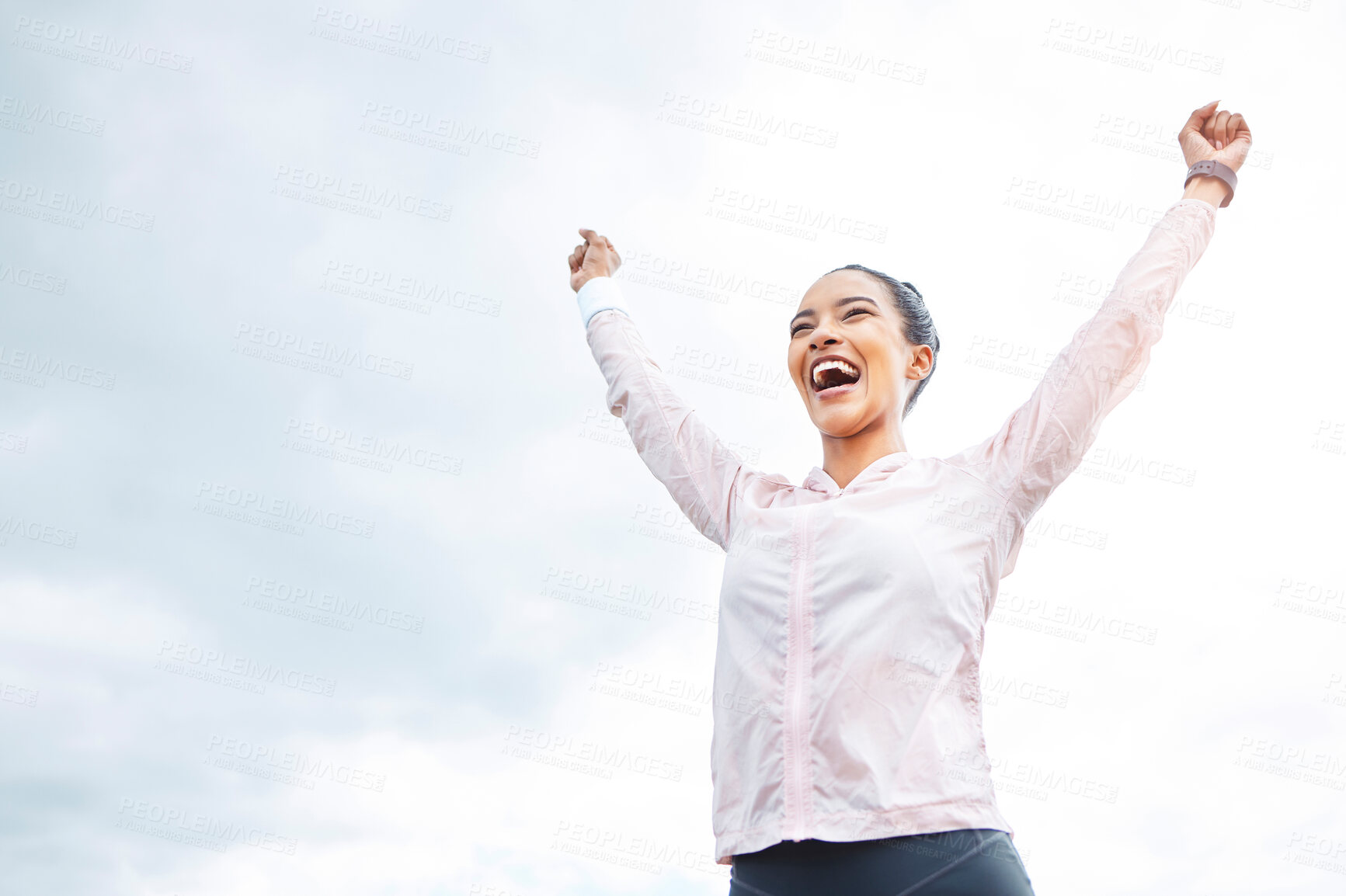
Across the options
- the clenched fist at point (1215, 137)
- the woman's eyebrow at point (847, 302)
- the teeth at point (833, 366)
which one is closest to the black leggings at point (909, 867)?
the teeth at point (833, 366)

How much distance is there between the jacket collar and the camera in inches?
103

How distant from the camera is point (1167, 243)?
2416 mm

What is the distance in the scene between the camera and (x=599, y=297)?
334cm

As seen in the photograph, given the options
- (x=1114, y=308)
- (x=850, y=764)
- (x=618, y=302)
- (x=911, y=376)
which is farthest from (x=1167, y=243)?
(x=618, y=302)

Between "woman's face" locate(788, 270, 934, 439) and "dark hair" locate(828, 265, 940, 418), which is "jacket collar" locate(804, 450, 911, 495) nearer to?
"woman's face" locate(788, 270, 934, 439)

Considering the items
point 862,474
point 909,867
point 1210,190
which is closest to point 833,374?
point 862,474

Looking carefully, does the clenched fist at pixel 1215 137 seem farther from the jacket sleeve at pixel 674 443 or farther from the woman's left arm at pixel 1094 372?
the jacket sleeve at pixel 674 443

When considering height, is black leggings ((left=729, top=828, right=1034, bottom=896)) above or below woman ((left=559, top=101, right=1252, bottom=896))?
below

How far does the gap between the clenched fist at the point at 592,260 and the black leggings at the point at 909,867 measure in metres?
2.01

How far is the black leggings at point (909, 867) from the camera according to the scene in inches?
78.9

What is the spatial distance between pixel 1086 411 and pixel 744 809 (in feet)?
3.96

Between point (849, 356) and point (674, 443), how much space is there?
56 cm

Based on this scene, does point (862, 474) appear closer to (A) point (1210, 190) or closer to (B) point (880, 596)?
(B) point (880, 596)

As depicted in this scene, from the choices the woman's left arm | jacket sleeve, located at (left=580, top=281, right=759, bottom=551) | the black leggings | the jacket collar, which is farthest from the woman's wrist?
the black leggings
